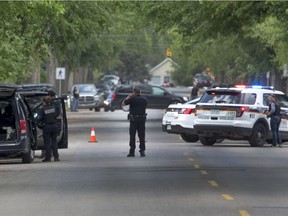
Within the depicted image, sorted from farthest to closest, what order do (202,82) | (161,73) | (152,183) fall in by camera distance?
(161,73) < (202,82) < (152,183)

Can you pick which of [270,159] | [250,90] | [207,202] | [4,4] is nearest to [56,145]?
[4,4]

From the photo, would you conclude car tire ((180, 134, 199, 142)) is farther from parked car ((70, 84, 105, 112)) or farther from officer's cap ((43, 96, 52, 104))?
parked car ((70, 84, 105, 112))

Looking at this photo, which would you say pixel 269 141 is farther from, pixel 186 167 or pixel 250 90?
pixel 186 167

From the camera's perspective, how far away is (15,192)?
54.1 feet

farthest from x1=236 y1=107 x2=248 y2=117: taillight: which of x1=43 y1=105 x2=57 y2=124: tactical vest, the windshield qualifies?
the windshield

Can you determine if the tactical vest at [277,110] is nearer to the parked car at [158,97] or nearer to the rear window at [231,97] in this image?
the rear window at [231,97]

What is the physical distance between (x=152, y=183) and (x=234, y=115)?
11173 millimetres

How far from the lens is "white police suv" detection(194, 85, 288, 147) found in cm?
2850

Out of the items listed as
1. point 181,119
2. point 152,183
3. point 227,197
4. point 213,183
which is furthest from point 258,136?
point 227,197

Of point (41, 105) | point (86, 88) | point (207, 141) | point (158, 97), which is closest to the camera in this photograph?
point (41, 105)

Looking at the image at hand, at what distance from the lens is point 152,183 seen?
58.1 ft

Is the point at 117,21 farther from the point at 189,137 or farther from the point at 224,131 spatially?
the point at 224,131

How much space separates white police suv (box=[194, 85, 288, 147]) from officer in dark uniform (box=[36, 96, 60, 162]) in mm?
6026

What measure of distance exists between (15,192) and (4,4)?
911 cm
